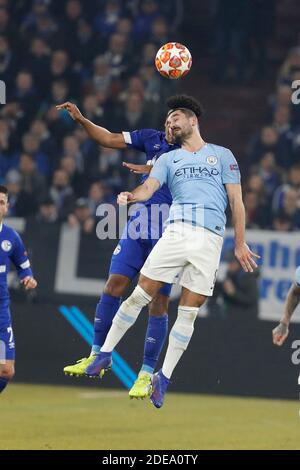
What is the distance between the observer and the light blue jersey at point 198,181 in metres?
11.5

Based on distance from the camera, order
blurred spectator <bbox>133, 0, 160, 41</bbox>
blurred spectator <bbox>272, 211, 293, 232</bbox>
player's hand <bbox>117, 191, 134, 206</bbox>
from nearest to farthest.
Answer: player's hand <bbox>117, 191, 134, 206</bbox>, blurred spectator <bbox>272, 211, 293, 232</bbox>, blurred spectator <bbox>133, 0, 160, 41</bbox>

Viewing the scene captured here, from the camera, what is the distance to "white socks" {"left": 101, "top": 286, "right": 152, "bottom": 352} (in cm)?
1154

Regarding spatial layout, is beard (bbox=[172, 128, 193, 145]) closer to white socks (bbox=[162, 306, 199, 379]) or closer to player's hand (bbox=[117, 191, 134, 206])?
player's hand (bbox=[117, 191, 134, 206])

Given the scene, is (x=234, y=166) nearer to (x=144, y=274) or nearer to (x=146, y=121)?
(x=144, y=274)

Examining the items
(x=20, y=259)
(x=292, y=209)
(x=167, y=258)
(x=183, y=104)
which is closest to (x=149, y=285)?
(x=167, y=258)

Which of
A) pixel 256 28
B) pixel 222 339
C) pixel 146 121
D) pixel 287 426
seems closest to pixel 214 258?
pixel 287 426

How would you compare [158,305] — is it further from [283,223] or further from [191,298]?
[283,223]

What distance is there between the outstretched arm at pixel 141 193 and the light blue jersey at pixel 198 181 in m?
0.21

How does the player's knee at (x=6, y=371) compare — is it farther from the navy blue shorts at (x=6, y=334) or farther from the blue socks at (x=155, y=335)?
the blue socks at (x=155, y=335)

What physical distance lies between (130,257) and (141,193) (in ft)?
4.33

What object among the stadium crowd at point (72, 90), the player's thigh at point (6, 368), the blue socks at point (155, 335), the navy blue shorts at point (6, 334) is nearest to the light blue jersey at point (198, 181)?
the blue socks at point (155, 335)

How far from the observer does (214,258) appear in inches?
456

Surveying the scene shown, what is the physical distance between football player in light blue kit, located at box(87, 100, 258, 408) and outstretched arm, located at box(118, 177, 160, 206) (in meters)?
0.20

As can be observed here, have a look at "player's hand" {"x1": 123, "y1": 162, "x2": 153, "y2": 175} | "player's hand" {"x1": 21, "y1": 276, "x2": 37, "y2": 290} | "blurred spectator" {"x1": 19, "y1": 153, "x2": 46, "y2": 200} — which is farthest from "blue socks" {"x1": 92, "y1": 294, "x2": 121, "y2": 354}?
"blurred spectator" {"x1": 19, "y1": 153, "x2": 46, "y2": 200}
